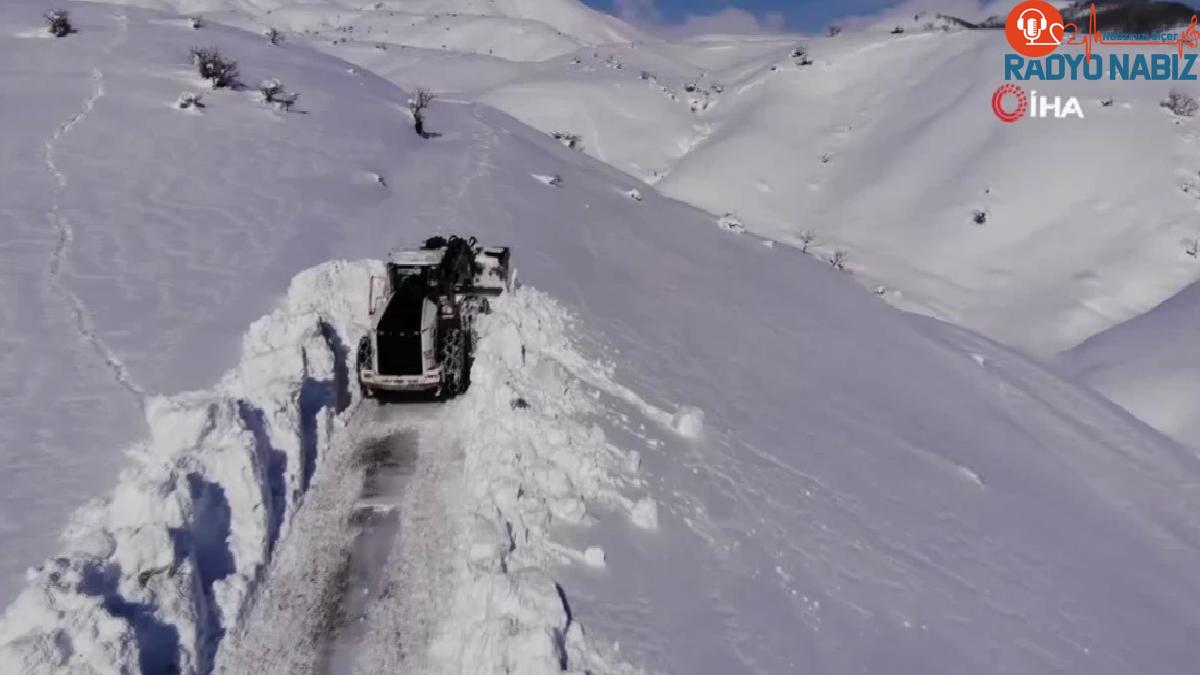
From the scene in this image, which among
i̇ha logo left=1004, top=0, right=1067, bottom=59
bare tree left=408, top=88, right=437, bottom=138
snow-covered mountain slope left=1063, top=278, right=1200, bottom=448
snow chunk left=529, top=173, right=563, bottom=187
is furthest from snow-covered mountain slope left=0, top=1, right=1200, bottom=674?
i̇ha logo left=1004, top=0, right=1067, bottom=59

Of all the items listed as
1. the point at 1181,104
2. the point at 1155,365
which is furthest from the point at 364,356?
the point at 1181,104

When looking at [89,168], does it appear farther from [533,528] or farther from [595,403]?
[533,528]

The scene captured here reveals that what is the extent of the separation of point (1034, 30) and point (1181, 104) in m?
15.7

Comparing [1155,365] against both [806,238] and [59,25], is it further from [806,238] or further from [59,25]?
[59,25]

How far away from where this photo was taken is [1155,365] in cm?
2448

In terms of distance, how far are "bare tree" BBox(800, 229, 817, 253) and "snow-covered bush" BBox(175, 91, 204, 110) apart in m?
27.8

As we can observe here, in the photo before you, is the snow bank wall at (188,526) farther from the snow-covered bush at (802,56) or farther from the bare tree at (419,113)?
the snow-covered bush at (802,56)

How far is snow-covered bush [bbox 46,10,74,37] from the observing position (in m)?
25.6

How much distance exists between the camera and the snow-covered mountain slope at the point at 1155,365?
22.3 meters

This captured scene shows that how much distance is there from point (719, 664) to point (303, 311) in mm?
8406

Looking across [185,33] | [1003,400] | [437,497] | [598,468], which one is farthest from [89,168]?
[1003,400]

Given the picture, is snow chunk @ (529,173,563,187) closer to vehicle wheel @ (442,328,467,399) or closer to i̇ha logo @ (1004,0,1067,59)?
vehicle wheel @ (442,328,467,399)

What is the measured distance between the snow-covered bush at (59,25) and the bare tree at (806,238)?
105 ft

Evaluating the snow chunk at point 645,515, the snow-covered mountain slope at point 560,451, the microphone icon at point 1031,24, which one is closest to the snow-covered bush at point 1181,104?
the microphone icon at point 1031,24
